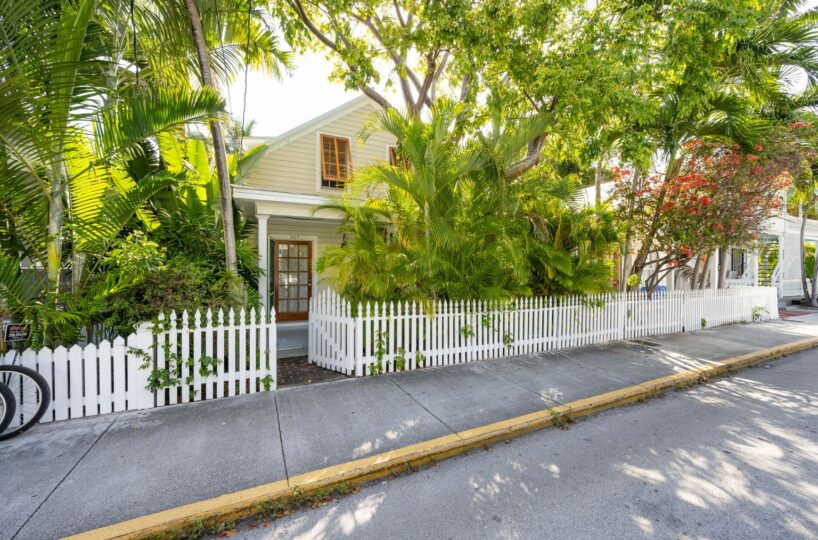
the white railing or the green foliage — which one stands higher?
the green foliage

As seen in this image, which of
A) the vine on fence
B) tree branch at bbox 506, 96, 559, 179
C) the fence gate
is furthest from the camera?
tree branch at bbox 506, 96, 559, 179

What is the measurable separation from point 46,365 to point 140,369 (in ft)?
2.64

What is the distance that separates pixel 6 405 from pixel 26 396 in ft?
1.20

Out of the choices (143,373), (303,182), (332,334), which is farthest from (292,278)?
(143,373)

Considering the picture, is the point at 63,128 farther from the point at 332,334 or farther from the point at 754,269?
the point at 754,269

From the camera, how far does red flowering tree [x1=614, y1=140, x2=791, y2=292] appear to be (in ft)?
25.9

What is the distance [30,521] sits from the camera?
241 centimetres

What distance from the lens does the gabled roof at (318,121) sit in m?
9.58

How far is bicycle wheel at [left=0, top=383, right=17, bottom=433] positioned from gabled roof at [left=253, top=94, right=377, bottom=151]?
24.6 ft

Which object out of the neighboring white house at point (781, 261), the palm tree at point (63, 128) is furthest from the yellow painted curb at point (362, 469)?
the neighboring white house at point (781, 261)

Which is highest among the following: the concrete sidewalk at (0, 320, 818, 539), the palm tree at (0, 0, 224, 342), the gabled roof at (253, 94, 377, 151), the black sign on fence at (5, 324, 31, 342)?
the gabled roof at (253, 94, 377, 151)

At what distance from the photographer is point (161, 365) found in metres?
4.25

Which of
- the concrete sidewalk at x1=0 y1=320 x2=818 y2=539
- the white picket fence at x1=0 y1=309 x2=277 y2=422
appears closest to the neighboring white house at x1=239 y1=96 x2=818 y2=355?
the white picket fence at x1=0 y1=309 x2=277 y2=422

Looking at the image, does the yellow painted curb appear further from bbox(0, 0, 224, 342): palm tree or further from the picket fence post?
bbox(0, 0, 224, 342): palm tree
